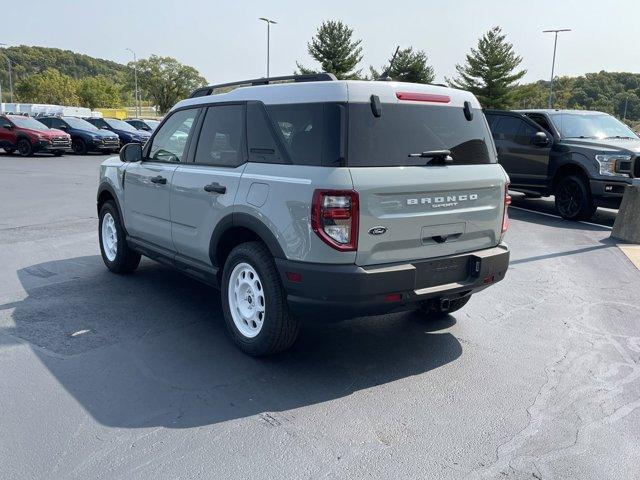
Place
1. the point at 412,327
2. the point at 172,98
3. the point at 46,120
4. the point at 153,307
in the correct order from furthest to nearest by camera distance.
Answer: the point at 172,98
the point at 46,120
the point at 153,307
the point at 412,327

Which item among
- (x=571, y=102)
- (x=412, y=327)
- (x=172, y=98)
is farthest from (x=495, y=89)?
(x=412, y=327)

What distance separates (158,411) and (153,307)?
2.02 meters

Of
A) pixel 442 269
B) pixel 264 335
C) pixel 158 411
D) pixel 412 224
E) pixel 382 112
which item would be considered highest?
pixel 382 112

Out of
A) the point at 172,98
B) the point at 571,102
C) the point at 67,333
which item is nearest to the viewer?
the point at 67,333

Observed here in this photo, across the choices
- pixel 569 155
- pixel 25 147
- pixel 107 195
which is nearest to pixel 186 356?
pixel 107 195

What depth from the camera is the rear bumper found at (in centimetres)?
359

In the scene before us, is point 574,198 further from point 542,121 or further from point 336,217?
point 336,217

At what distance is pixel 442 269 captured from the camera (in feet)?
13.1

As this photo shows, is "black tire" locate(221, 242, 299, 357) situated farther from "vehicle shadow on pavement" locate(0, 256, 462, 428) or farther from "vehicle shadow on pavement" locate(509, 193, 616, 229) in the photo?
"vehicle shadow on pavement" locate(509, 193, 616, 229)

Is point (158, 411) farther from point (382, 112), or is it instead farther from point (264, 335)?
point (382, 112)

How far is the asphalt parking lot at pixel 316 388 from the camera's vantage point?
2.97m

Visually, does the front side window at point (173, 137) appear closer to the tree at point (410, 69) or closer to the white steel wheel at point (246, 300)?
the white steel wheel at point (246, 300)

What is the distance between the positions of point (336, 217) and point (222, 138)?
5.07 ft

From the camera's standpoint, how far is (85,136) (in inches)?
1021
